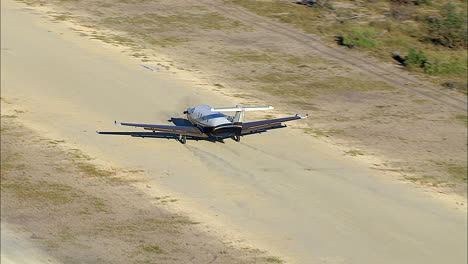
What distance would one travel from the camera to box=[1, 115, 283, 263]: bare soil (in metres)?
35.9

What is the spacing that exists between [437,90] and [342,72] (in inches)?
250

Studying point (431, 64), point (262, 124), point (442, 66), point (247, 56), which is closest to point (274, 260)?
point (262, 124)

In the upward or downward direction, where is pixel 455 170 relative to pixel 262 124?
downward

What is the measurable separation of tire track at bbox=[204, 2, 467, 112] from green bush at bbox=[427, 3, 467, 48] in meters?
8.73

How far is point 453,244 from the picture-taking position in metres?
38.3

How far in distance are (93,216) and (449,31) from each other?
40298 millimetres

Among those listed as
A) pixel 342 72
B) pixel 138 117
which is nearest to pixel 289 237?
pixel 138 117

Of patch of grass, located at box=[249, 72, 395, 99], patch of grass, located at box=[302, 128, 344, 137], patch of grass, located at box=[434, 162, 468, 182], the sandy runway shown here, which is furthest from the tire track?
the sandy runway

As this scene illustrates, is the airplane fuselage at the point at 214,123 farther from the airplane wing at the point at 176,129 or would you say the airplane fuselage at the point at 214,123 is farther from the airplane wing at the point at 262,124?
the airplane wing at the point at 262,124

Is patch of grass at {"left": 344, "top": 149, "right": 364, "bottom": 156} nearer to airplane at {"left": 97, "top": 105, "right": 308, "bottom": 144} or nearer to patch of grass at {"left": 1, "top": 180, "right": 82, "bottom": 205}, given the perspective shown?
airplane at {"left": 97, "top": 105, "right": 308, "bottom": 144}

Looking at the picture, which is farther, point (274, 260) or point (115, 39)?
point (115, 39)

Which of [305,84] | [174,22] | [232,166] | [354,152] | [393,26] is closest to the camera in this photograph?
[232,166]

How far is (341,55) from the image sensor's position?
65.7 meters

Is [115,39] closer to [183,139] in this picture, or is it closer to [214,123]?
[183,139]
